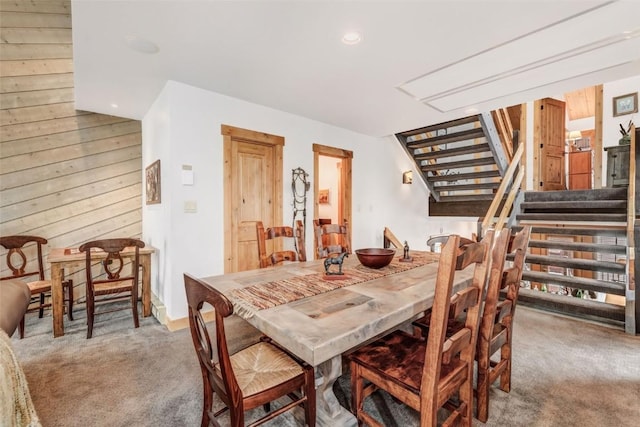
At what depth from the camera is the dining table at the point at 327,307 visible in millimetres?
1021

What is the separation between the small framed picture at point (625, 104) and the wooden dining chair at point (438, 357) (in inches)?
260

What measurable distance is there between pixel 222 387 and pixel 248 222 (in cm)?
243

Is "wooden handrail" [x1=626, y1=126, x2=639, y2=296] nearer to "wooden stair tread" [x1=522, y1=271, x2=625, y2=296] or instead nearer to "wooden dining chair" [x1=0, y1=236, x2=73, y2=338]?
"wooden stair tread" [x1=522, y1=271, x2=625, y2=296]

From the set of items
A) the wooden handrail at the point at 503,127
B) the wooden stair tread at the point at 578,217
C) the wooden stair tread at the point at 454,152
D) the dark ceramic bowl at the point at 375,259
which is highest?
the wooden handrail at the point at 503,127

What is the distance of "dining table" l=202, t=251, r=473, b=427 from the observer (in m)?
1.02

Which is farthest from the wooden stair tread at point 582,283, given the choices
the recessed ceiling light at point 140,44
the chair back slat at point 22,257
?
the chair back slat at point 22,257

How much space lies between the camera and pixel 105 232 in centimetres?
389

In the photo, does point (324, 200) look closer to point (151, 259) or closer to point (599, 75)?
point (151, 259)

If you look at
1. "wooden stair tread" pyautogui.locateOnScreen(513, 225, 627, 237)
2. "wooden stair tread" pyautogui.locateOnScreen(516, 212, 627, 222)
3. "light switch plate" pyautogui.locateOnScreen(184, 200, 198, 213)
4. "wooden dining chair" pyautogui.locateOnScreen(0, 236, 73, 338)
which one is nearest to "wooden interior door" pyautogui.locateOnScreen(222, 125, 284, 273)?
"light switch plate" pyautogui.locateOnScreen(184, 200, 198, 213)

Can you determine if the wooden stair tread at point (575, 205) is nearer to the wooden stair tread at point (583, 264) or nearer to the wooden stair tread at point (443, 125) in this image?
the wooden stair tread at point (583, 264)

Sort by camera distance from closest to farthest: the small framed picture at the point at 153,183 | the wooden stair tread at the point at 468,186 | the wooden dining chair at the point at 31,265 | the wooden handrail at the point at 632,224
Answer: the wooden handrail at the point at 632,224, the wooden dining chair at the point at 31,265, the small framed picture at the point at 153,183, the wooden stair tread at the point at 468,186

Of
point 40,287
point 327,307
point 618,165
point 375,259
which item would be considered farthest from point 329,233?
point 618,165

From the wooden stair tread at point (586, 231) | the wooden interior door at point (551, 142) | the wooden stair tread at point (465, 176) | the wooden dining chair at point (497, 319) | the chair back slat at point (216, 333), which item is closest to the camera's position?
the chair back slat at point (216, 333)

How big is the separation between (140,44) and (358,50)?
1.74 meters
